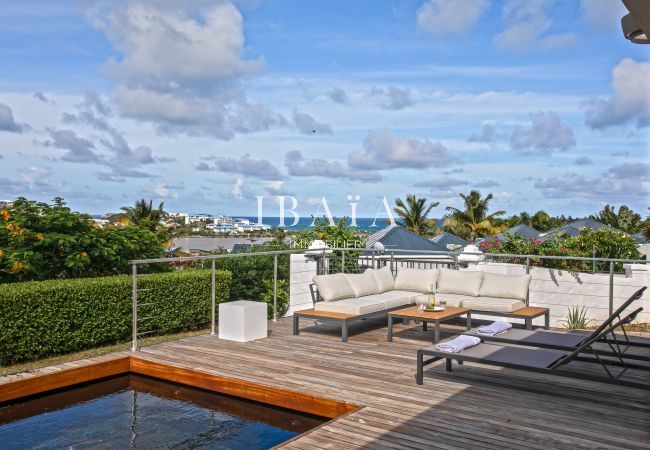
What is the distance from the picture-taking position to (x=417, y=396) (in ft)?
16.1

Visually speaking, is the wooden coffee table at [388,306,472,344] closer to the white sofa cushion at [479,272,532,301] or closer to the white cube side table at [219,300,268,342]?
the white sofa cushion at [479,272,532,301]

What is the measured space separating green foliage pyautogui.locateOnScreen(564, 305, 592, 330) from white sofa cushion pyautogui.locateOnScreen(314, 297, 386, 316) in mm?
3346

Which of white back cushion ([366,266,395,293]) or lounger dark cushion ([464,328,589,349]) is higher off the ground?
white back cushion ([366,266,395,293])

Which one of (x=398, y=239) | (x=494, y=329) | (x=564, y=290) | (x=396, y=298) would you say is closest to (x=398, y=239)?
(x=398, y=239)

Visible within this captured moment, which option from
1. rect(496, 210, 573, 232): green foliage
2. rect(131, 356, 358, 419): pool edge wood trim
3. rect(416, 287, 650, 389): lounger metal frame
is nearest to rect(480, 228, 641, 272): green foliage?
rect(416, 287, 650, 389): lounger metal frame

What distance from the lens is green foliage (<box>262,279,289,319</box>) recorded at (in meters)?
9.67

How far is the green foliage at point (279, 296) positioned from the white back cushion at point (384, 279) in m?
1.87

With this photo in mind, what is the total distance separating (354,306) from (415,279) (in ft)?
5.14

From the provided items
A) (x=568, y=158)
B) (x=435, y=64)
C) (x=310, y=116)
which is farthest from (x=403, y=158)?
(x=435, y=64)

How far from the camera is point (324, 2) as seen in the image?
15617 millimetres

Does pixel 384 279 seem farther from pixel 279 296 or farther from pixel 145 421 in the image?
pixel 145 421

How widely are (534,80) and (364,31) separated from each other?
49.6ft

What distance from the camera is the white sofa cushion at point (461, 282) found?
803 cm

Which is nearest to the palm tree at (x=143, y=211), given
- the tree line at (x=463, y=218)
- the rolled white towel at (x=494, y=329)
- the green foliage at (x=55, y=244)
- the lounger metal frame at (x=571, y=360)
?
the tree line at (x=463, y=218)
